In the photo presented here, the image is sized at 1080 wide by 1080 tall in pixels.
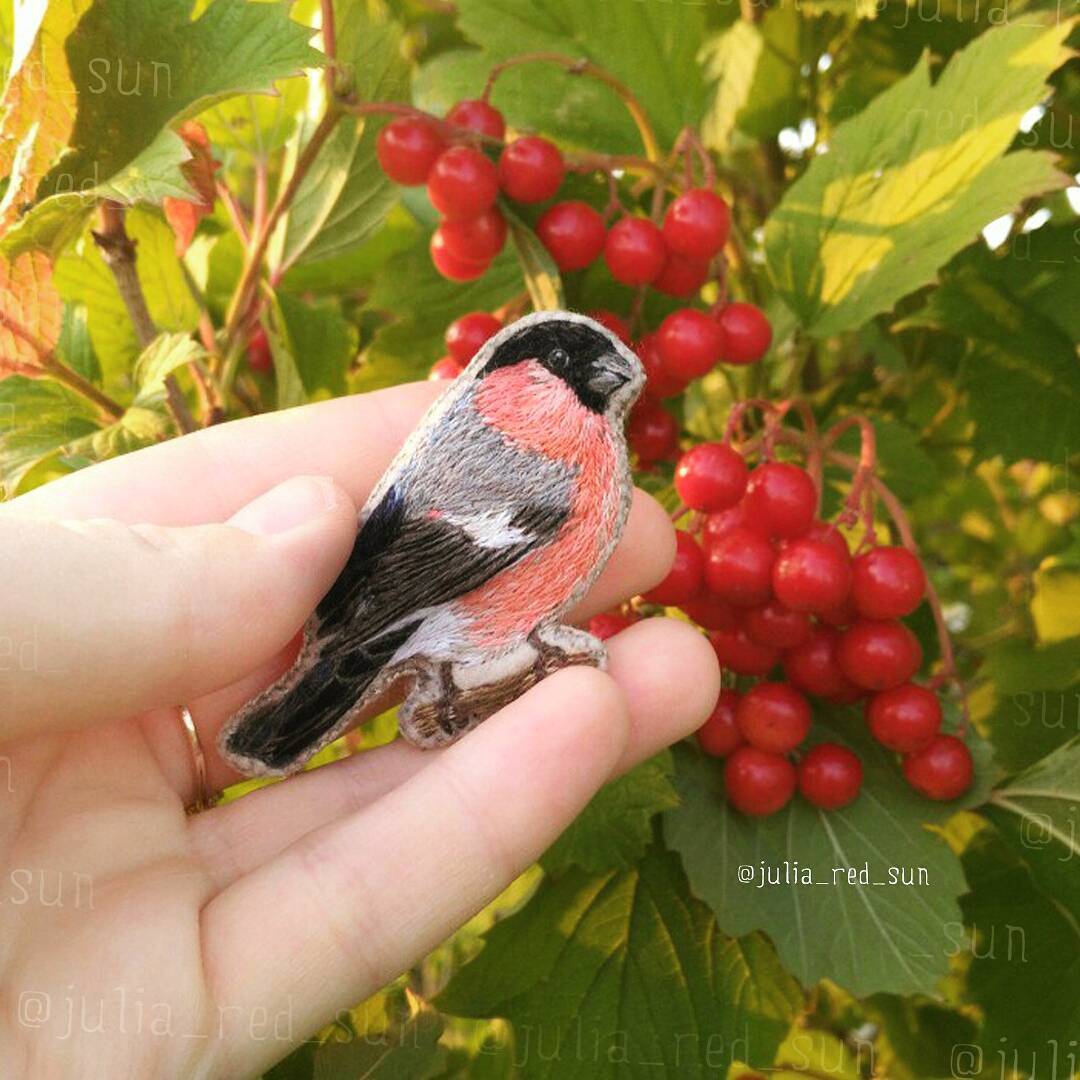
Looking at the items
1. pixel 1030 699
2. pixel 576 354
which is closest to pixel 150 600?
pixel 576 354

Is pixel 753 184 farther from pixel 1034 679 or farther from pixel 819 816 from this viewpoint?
pixel 819 816

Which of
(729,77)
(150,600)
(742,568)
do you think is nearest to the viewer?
(150,600)

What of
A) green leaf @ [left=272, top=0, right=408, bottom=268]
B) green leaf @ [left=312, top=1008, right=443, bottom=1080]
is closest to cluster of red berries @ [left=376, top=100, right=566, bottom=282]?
green leaf @ [left=272, top=0, right=408, bottom=268]

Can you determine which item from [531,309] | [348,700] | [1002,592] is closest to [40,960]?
[348,700]

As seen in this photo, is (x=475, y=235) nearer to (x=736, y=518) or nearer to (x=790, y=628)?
(x=736, y=518)

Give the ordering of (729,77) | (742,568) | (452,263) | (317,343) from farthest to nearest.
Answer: (729,77), (317,343), (452,263), (742,568)

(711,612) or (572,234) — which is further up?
(572,234)

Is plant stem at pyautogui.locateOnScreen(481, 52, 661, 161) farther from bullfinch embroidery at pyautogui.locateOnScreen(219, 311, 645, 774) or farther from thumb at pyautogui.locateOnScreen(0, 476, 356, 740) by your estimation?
thumb at pyautogui.locateOnScreen(0, 476, 356, 740)
